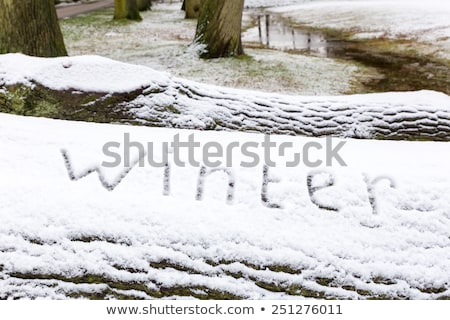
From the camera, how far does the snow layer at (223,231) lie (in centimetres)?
208

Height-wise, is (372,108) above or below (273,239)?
above

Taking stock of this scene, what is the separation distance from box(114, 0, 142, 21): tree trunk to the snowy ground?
50.0 ft

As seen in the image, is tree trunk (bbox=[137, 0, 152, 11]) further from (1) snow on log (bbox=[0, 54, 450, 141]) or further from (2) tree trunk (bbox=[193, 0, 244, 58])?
(1) snow on log (bbox=[0, 54, 450, 141])

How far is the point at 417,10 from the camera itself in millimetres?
17141

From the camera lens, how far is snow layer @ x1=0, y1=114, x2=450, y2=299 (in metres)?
2.08

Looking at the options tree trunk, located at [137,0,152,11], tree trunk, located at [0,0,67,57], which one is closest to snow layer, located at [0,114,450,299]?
tree trunk, located at [0,0,67,57]

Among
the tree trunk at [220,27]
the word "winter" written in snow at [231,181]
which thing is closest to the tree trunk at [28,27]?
the tree trunk at [220,27]

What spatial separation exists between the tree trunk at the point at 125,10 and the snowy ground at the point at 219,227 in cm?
1525

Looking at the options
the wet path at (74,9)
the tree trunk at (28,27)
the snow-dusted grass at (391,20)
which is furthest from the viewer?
the wet path at (74,9)

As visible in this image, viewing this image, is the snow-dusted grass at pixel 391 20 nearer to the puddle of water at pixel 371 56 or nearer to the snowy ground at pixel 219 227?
the puddle of water at pixel 371 56

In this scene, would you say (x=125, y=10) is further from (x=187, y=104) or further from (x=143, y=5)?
(x=187, y=104)
